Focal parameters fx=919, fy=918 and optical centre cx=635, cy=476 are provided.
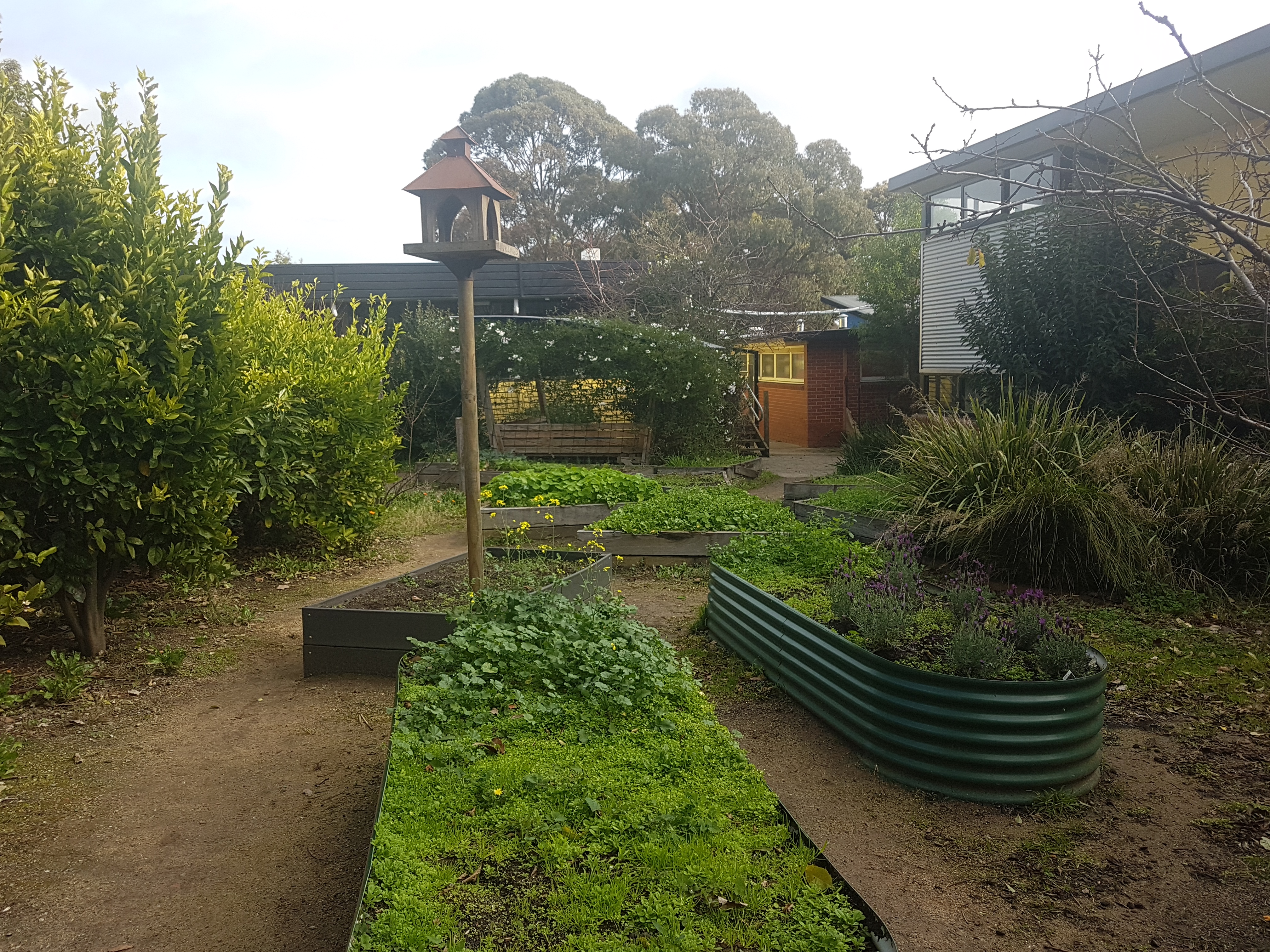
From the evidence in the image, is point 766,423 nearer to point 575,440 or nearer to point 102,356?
point 575,440

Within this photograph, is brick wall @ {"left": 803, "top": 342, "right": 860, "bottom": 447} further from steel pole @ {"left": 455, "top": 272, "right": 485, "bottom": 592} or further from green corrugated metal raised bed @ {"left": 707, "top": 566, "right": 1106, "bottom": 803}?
green corrugated metal raised bed @ {"left": 707, "top": 566, "right": 1106, "bottom": 803}

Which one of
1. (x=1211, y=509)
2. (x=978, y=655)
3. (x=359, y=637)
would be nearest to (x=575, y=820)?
(x=978, y=655)

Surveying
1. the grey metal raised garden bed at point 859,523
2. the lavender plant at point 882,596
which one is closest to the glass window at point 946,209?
the grey metal raised garden bed at point 859,523

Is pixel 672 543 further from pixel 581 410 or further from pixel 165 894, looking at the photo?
pixel 581 410

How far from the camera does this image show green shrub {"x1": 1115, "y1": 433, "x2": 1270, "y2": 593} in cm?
731

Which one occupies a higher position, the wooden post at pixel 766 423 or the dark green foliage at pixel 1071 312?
the dark green foliage at pixel 1071 312

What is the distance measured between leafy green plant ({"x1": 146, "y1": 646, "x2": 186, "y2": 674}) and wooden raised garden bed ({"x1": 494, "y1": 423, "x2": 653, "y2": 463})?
10.5 metres

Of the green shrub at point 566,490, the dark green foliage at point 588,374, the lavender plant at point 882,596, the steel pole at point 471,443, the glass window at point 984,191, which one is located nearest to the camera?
the lavender plant at point 882,596

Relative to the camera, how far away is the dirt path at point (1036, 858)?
3.27 m

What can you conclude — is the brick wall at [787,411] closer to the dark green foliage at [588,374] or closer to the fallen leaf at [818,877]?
the dark green foliage at [588,374]

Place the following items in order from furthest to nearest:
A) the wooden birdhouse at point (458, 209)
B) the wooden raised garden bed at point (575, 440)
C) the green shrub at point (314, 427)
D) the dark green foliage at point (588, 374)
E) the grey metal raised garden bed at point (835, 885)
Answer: the dark green foliage at point (588, 374) < the wooden raised garden bed at point (575, 440) < the green shrub at point (314, 427) < the wooden birdhouse at point (458, 209) < the grey metal raised garden bed at point (835, 885)

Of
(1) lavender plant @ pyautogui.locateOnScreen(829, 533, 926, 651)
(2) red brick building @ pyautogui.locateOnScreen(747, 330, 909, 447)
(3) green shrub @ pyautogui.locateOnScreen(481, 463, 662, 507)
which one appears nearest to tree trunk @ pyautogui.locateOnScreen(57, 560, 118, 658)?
(3) green shrub @ pyautogui.locateOnScreen(481, 463, 662, 507)

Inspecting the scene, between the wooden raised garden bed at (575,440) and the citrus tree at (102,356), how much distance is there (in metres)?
10.4

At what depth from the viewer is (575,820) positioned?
3.25 m
